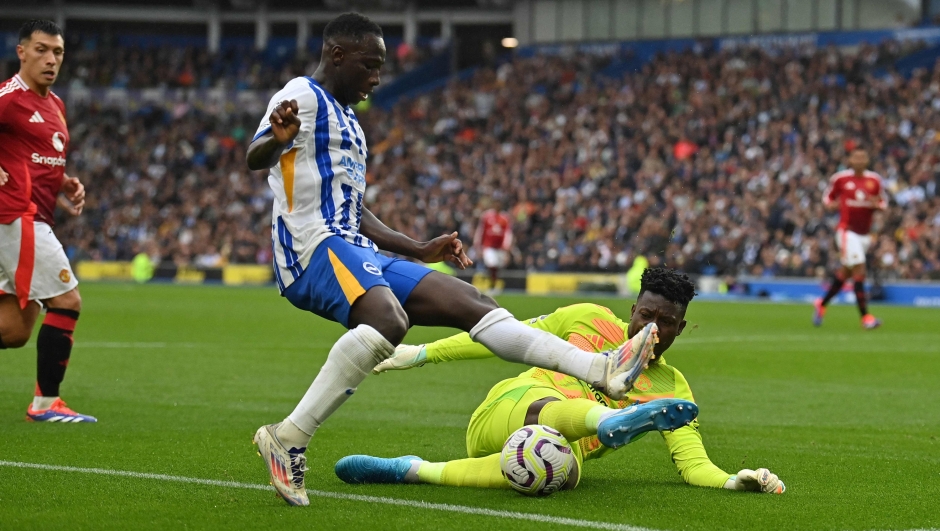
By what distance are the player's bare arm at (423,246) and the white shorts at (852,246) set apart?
13.6 meters

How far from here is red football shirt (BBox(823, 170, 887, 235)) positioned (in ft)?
58.0

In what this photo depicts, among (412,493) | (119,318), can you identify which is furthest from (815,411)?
(119,318)

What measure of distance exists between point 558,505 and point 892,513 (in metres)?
1.33

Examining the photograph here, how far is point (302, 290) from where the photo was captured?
15.7 feet

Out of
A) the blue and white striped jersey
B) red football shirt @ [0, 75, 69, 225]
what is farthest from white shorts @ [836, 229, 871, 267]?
the blue and white striped jersey

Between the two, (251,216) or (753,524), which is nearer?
(753,524)

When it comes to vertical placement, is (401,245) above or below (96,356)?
above

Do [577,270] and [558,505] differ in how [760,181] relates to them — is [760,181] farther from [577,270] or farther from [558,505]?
[558,505]

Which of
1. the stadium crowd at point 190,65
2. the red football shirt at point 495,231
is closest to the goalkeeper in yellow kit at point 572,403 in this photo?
the red football shirt at point 495,231

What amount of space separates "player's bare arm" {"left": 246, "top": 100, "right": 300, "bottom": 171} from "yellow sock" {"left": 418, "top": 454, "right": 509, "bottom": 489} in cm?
158

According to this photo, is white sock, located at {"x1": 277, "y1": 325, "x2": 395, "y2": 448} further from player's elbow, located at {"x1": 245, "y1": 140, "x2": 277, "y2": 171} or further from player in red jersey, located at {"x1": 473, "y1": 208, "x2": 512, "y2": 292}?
player in red jersey, located at {"x1": 473, "y1": 208, "x2": 512, "y2": 292}

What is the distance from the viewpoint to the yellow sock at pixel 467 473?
507 cm

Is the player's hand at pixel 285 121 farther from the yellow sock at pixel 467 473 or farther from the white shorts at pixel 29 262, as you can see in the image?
the white shorts at pixel 29 262

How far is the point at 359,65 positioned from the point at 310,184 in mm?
573
